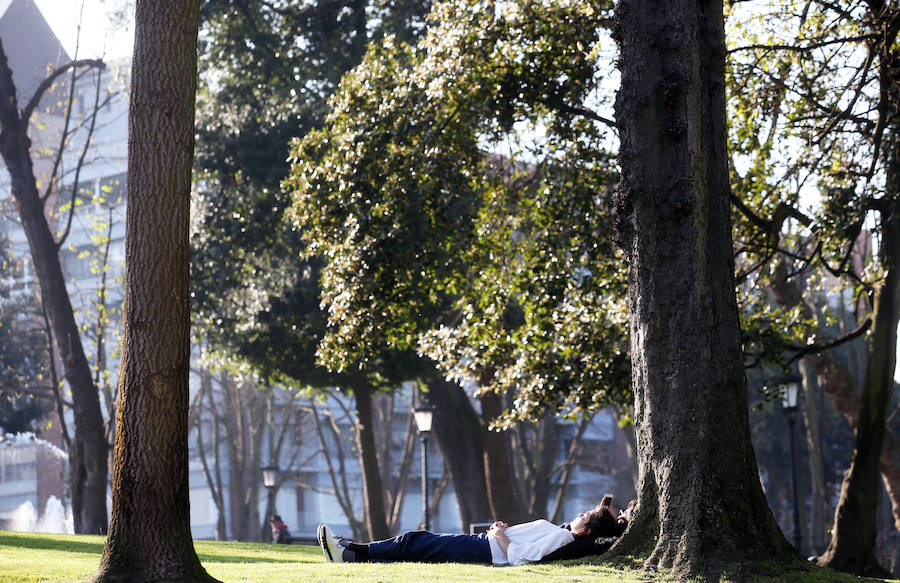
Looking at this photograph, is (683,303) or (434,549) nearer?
(683,303)

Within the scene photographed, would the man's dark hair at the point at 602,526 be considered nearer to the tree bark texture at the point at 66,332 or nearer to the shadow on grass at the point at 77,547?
A: the shadow on grass at the point at 77,547

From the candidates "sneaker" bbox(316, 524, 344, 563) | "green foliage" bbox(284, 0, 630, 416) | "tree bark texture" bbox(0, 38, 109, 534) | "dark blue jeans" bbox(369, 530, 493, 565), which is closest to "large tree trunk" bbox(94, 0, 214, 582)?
"sneaker" bbox(316, 524, 344, 563)

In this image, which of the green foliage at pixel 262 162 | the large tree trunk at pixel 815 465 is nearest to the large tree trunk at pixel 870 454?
the green foliage at pixel 262 162

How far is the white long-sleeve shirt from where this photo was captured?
936cm

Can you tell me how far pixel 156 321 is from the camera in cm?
675

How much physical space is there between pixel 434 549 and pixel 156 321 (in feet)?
13.1

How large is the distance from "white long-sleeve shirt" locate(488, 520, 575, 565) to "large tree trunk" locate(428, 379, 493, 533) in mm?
12300

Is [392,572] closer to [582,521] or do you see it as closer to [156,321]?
[582,521]

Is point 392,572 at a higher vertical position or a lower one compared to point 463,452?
lower

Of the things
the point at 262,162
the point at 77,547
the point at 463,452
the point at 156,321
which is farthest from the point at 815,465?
the point at 156,321

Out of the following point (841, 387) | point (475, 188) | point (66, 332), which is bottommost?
point (841, 387)

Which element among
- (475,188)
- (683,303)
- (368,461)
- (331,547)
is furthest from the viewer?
(368,461)

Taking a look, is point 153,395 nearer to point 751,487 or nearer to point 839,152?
point 751,487

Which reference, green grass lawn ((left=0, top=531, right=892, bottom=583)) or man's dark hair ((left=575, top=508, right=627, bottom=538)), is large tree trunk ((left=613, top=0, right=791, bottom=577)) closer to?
green grass lawn ((left=0, top=531, right=892, bottom=583))
